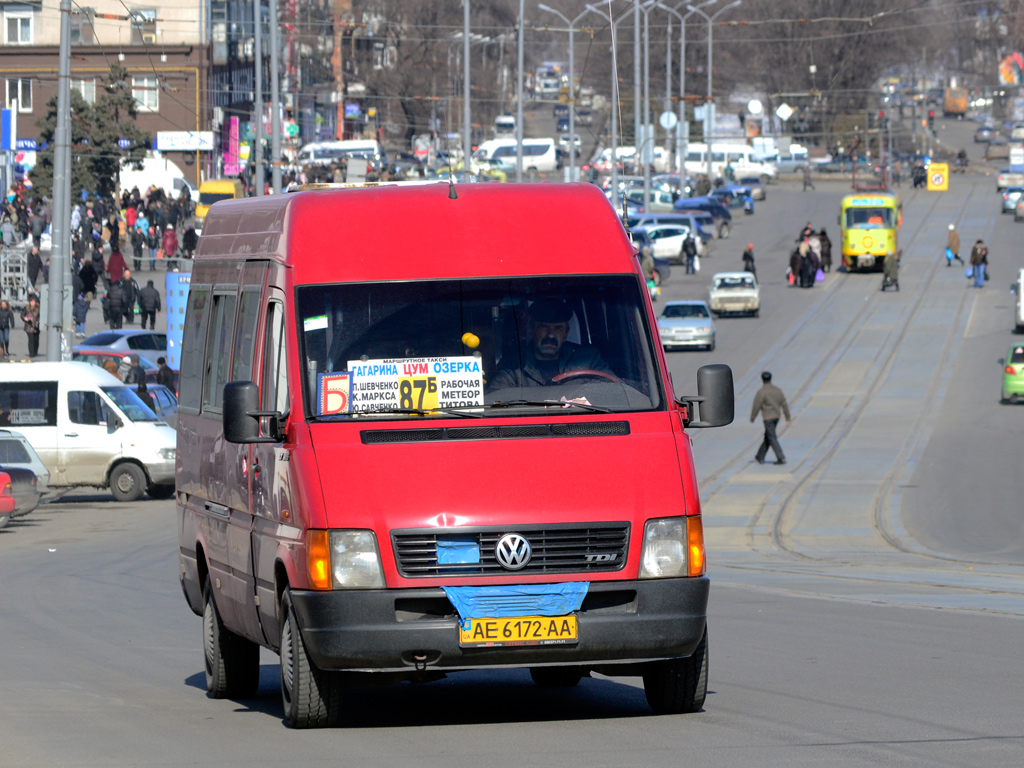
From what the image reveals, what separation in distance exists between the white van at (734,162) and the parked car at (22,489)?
8304 cm

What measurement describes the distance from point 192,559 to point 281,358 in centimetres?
250

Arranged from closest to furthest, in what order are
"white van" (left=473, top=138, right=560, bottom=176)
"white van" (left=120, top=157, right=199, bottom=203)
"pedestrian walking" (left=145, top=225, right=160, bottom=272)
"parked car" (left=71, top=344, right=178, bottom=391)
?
"parked car" (left=71, top=344, right=178, bottom=391) < "pedestrian walking" (left=145, top=225, right=160, bottom=272) < "white van" (left=120, top=157, right=199, bottom=203) < "white van" (left=473, top=138, right=560, bottom=176)

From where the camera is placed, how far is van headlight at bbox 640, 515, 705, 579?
26.4 ft

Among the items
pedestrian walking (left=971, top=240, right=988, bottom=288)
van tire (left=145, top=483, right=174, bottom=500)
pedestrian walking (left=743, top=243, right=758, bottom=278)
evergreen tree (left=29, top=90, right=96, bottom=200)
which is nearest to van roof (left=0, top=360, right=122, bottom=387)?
van tire (left=145, top=483, right=174, bottom=500)

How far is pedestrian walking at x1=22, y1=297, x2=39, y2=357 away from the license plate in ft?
113

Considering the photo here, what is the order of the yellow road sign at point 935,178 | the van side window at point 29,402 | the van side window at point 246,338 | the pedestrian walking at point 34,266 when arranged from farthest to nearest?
the yellow road sign at point 935,178 < the pedestrian walking at point 34,266 < the van side window at point 29,402 < the van side window at point 246,338

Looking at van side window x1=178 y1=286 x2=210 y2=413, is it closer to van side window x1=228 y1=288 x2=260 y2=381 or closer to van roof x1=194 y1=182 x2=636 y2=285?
van side window x1=228 y1=288 x2=260 y2=381

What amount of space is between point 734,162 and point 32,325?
236 feet

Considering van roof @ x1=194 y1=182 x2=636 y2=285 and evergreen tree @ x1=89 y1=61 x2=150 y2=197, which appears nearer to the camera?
van roof @ x1=194 y1=182 x2=636 y2=285

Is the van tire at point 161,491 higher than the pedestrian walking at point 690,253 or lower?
lower

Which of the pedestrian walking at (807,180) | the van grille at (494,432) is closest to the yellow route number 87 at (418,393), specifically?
the van grille at (494,432)

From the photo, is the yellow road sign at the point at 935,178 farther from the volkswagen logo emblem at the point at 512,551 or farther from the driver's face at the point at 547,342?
the volkswagen logo emblem at the point at 512,551

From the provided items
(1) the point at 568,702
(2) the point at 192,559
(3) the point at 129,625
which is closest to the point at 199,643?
(3) the point at 129,625

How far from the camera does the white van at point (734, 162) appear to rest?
4203 inches
